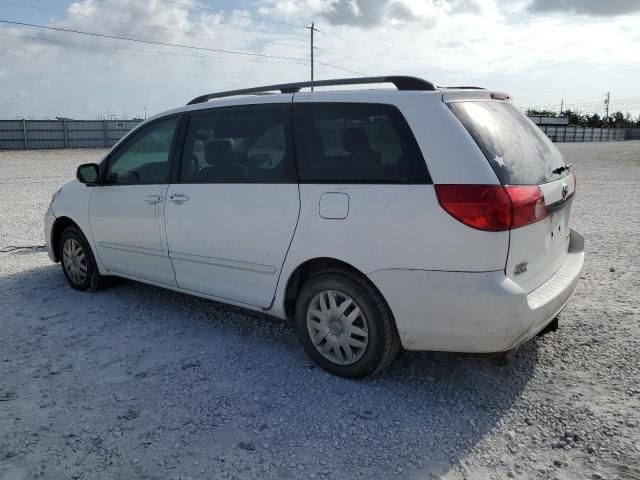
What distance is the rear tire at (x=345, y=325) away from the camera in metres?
3.29

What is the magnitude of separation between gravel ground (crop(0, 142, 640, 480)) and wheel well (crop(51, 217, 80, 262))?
2.72 feet

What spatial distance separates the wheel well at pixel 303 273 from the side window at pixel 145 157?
1.49 metres

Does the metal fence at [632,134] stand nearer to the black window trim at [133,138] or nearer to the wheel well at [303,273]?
the black window trim at [133,138]

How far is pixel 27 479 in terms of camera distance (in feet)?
8.41

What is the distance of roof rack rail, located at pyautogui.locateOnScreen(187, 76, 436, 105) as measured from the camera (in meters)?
3.32

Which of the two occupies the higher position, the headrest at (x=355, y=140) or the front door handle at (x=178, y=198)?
the headrest at (x=355, y=140)

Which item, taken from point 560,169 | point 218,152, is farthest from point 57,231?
point 560,169

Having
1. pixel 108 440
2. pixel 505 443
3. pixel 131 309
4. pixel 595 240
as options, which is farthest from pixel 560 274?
pixel 595 240

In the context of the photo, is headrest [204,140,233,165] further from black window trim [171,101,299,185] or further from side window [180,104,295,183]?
black window trim [171,101,299,185]

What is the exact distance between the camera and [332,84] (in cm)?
370

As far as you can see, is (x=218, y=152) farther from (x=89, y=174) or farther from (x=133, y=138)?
(x=89, y=174)

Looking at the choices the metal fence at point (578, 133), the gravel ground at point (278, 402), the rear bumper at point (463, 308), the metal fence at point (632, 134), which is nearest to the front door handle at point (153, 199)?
the gravel ground at point (278, 402)

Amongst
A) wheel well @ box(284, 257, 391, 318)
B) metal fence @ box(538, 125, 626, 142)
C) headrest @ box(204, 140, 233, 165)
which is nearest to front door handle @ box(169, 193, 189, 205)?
headrest @ box(204, 140, 233, 165)

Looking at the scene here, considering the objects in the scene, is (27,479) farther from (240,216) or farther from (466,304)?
(466,304)
